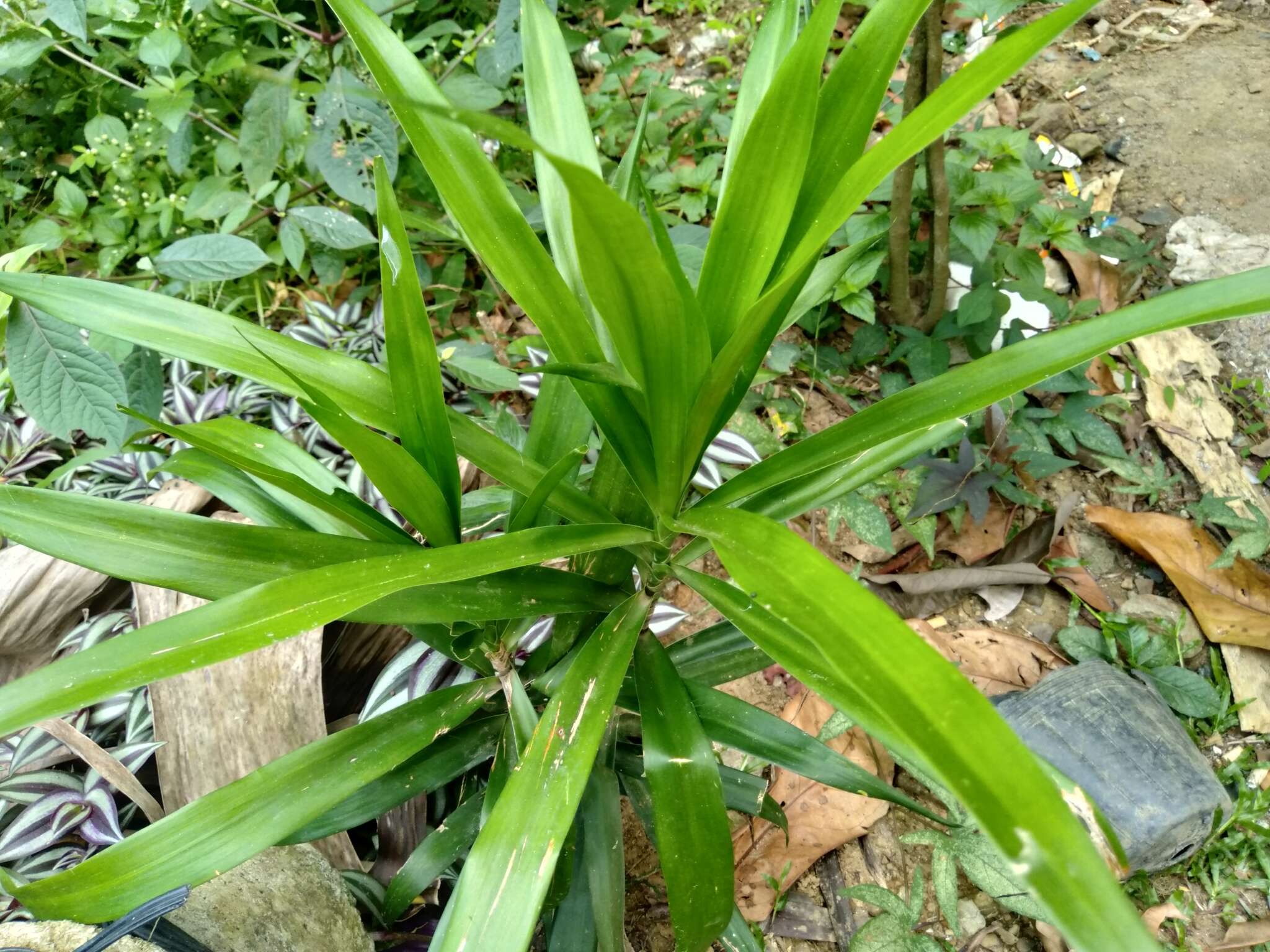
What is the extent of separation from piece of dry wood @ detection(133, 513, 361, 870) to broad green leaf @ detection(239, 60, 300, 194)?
841 millimetres

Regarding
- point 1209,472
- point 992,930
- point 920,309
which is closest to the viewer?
point 992,930

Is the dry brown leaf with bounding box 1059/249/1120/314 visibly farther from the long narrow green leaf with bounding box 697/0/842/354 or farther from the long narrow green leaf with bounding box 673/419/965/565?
the long narrow green leaf with bounding box 697/0/842/354

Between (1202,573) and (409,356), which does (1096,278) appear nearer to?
(1202,573)

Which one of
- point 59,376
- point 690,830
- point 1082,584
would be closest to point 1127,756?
point 1082,584

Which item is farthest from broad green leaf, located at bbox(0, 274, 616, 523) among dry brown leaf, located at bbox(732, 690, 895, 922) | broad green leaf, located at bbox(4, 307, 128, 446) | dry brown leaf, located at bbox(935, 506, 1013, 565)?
dry brown leaf, located at bbox(935, 506, 1013, 565)

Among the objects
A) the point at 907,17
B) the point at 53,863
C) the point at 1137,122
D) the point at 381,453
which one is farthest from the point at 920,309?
the point at 53,863

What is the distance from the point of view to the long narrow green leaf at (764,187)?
25.1 inches

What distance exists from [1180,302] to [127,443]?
1289mm

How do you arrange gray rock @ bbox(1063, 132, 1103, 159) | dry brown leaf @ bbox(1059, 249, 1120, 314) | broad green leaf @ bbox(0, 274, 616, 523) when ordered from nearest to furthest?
broad green leaf @ bbox(0, 274, 616, 523) → dry brown leaf @ bbox(1059, 249, 1120, 314) → gray rock @ bbox(1063, 132, 1103, 159)

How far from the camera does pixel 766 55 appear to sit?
840mm

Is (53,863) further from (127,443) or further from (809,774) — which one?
(809,774)

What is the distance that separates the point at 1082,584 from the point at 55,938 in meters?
1.75

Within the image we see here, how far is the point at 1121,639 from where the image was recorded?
1.54 m

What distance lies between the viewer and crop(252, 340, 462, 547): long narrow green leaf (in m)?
0.61
